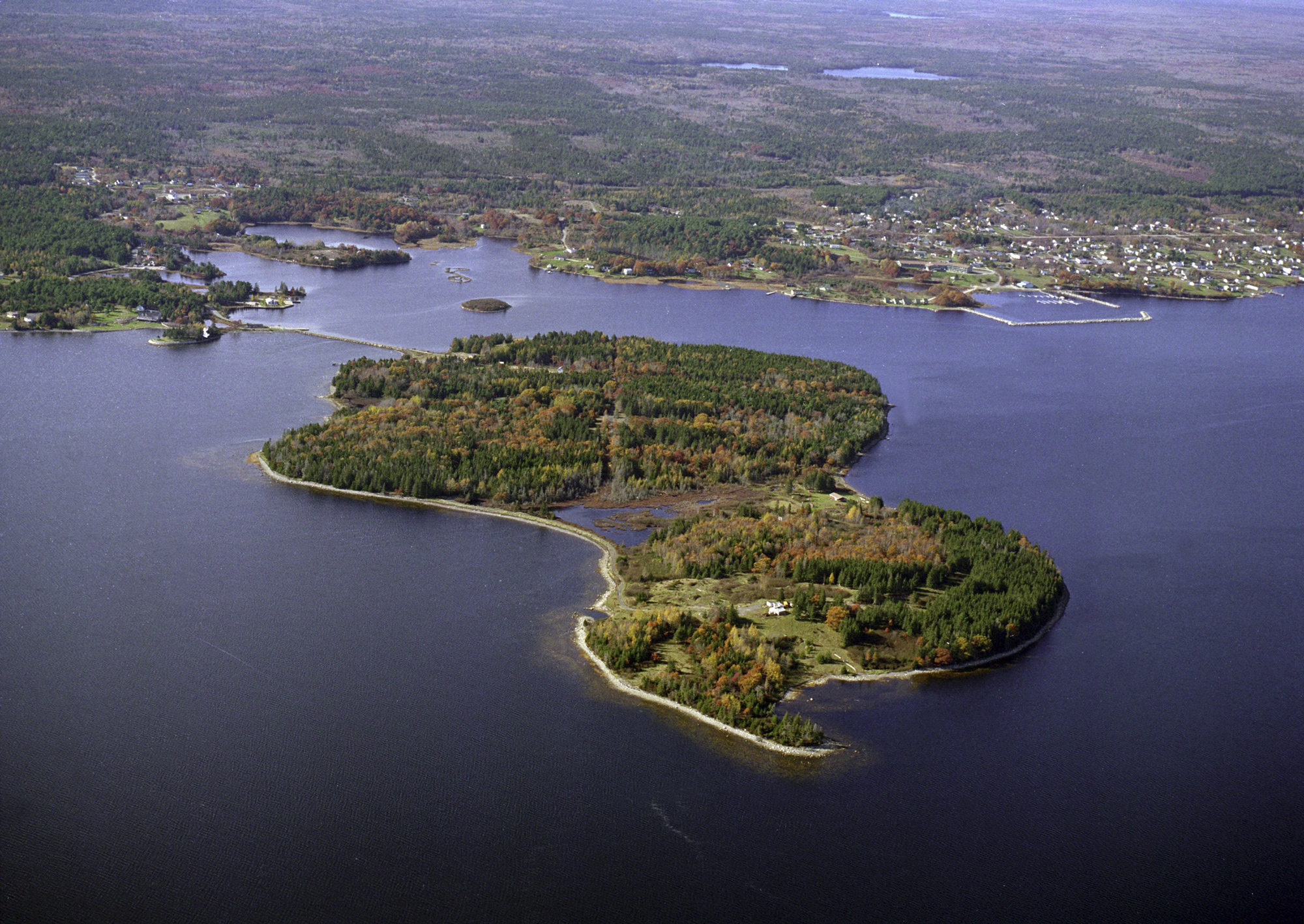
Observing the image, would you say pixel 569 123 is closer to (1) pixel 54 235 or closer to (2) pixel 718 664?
(1) pixel 54 235

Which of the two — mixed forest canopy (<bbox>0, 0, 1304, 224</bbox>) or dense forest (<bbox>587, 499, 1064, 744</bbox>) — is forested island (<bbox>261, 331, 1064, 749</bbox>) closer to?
dense forest (<bbox>587, 499, 1064, 744</bbox>)

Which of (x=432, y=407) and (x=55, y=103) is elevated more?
(x=55, y=103)

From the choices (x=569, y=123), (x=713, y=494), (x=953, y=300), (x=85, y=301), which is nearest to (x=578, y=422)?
(x=713, y=494)

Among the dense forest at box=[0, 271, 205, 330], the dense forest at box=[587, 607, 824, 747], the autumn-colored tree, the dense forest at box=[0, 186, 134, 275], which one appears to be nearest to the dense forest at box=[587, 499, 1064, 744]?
the dense forest at box=[587, 607, 824, 747]

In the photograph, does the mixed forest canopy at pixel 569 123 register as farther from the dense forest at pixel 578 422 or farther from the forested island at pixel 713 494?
the forested island at pixel 713 494

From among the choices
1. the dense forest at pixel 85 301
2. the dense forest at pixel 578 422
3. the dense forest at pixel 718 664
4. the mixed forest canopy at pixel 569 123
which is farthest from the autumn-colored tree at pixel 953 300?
the dense forest at pixel 718 664

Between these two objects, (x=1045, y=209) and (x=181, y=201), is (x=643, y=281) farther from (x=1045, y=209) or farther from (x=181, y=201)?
(x=1045, y=209)

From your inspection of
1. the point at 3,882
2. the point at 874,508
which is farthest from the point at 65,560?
the point at 874,508
